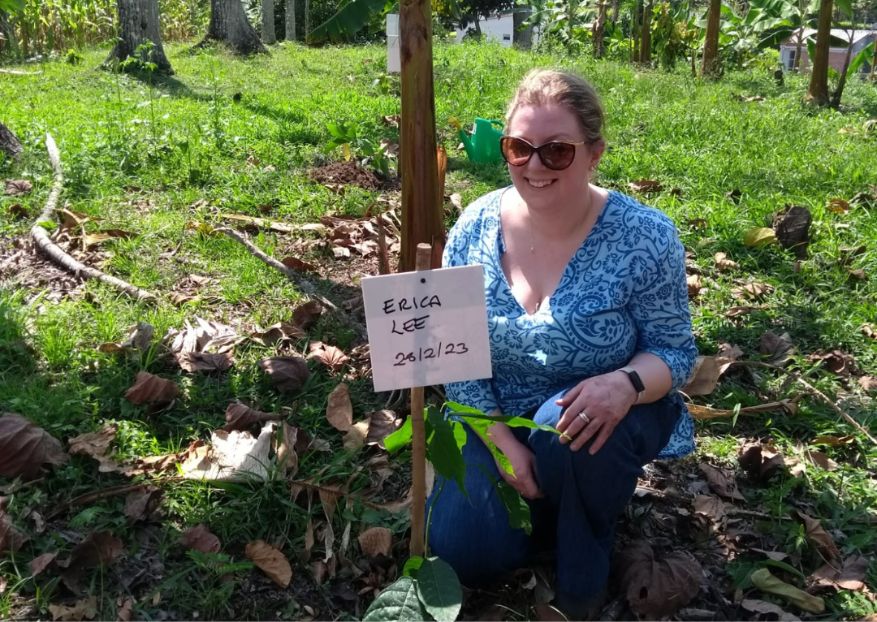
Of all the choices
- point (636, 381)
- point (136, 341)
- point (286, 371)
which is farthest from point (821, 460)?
point (136, 341)

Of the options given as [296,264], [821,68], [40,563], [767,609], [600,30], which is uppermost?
[600,30]

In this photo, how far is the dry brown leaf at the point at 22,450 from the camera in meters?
2.15

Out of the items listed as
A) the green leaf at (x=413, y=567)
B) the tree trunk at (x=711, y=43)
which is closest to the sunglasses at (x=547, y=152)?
the green leaf at (x=413, y=567)

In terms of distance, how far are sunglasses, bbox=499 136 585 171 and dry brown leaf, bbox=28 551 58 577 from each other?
4.67ft

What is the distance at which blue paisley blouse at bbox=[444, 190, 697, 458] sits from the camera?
A: 6.30ft

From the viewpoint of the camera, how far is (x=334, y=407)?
101 inches

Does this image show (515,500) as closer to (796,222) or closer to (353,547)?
(353,547)

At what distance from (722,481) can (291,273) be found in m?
1.95

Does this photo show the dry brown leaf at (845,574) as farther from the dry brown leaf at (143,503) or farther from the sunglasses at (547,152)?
the dry brown leaf at (143,503)

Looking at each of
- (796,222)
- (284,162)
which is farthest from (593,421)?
(284,162)

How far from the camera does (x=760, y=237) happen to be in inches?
149

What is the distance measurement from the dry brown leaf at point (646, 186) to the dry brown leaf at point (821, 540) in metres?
2.84

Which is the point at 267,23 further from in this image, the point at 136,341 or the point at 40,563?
the point at 40,563

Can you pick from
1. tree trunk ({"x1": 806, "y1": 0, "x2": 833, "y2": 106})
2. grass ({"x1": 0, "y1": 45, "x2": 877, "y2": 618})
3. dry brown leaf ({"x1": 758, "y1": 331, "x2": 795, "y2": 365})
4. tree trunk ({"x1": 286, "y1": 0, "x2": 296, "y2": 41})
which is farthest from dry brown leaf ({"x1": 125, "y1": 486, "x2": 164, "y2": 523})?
tree trunk ({"x1": 286, "y1": 0, "x2": 296, "y2": 41})
